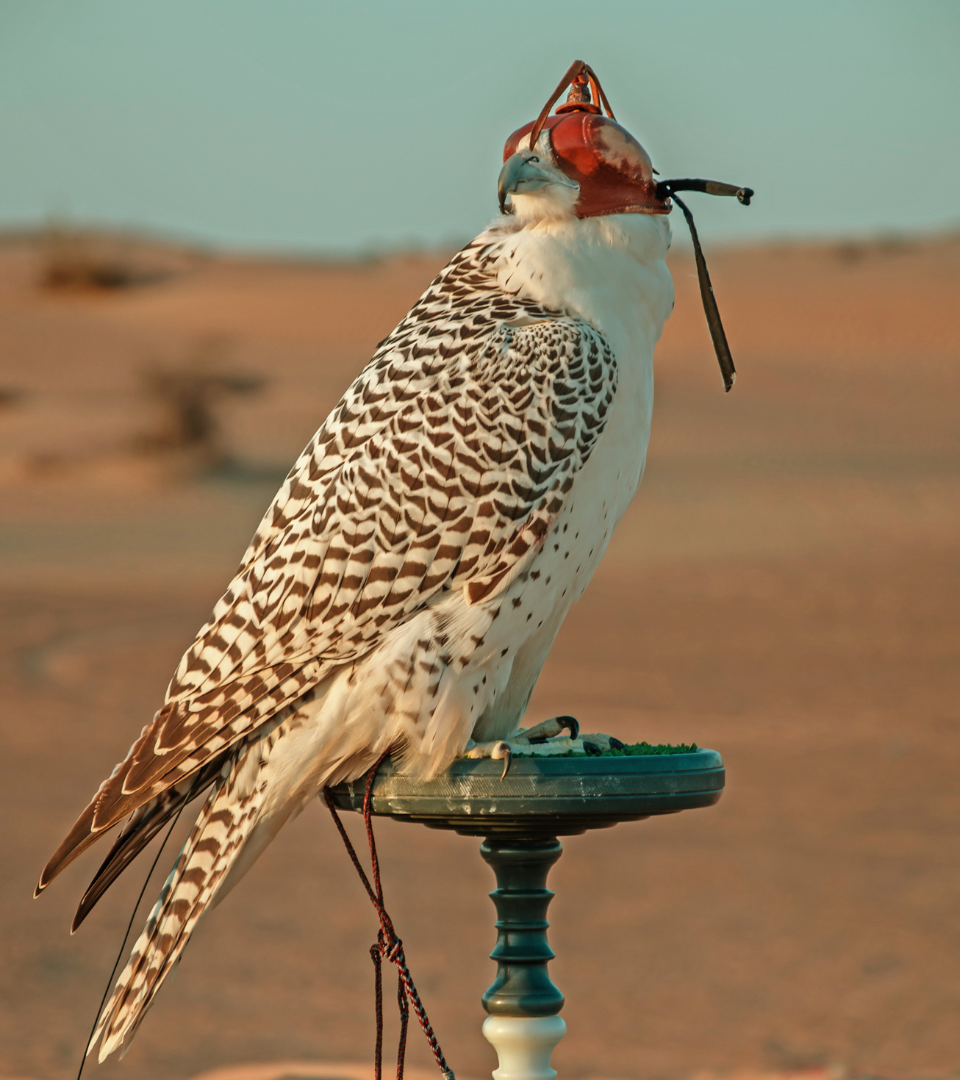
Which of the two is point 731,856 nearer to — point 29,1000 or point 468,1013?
point 468,1013

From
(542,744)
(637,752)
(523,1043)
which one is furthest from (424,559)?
(523,1043)

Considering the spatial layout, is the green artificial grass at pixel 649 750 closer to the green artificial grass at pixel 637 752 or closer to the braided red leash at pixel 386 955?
the green artificial grass at pixel 637 752

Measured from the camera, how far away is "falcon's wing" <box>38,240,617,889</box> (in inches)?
128

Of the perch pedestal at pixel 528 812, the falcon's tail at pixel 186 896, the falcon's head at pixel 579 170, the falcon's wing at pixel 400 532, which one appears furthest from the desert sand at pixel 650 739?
the falcon's head at pixel 579 170

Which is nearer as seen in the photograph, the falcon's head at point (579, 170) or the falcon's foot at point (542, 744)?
the falcon's foot at point (542, 744)

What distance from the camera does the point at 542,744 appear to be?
3.45 meters

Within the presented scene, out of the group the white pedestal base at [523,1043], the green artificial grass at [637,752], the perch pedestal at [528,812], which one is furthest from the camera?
the white pedestal base at [523,1043]

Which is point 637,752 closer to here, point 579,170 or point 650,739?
point 579,170

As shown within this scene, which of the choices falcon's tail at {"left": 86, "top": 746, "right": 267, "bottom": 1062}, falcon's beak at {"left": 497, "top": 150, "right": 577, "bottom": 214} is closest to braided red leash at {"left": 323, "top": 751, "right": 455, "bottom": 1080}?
falcon's tail at {"left": 86, "top": 746, "right": 267, "bottom": 1062}

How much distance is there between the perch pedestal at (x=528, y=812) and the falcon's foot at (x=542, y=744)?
0.12 ft

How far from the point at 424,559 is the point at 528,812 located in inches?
25.4

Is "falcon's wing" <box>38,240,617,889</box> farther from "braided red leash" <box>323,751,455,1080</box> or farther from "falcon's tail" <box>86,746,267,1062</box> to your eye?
"braided red leash" <box>323,751,455,1080</box>

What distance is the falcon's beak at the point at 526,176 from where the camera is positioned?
3297 mm

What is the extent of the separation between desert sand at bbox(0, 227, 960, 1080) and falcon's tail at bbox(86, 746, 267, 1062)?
7.24ft
